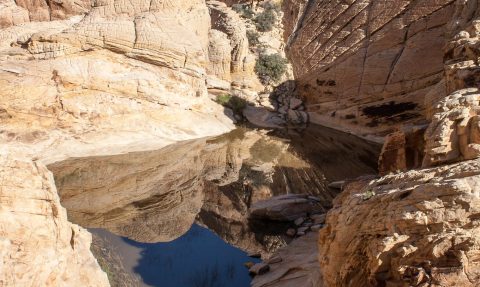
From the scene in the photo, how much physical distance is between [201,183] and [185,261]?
5.82 meters

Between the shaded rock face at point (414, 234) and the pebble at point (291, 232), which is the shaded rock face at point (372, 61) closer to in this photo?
the pebble at point (291, 232)

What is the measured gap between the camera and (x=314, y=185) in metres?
16.9

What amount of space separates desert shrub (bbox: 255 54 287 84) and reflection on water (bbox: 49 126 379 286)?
8266 millimetres

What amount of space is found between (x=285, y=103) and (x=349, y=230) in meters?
23.8

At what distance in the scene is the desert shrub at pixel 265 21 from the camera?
1389 inches

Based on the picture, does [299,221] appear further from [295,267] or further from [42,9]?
[42,9]

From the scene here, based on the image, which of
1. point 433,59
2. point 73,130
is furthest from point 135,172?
point 433,59

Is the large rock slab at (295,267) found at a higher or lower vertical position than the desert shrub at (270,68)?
lower

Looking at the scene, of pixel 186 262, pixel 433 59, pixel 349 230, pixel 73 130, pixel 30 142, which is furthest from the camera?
pixel 433 59

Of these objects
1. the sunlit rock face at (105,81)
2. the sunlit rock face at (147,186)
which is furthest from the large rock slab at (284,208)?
the sunlit rock face at (105,81)

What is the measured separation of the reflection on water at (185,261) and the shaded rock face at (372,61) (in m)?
15.7

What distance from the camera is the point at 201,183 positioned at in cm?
1714

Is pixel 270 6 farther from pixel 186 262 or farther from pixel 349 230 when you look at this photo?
pixel 349 230

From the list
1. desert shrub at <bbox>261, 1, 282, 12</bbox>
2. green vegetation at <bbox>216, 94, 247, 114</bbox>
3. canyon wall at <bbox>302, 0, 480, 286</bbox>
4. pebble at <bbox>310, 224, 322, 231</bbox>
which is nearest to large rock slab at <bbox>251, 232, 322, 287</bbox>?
pebble at <bbox>310, 224, 322, 231</bbox>
